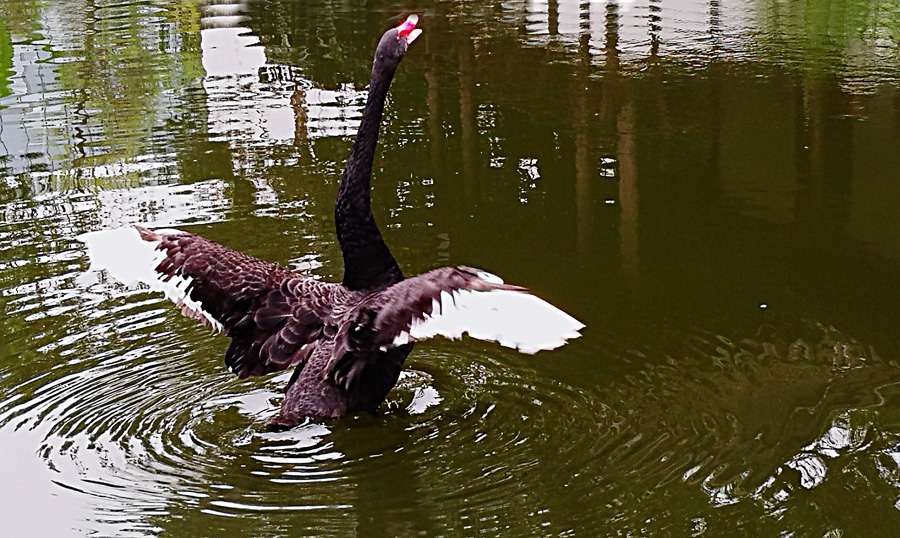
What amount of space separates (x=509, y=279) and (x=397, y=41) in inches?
58.9

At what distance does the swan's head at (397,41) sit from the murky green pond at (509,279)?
1245mm

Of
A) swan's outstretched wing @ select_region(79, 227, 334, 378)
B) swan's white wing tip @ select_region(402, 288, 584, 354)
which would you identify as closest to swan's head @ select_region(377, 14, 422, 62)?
swan's outstretched wing @ select_region(79, 227, 334, 378)

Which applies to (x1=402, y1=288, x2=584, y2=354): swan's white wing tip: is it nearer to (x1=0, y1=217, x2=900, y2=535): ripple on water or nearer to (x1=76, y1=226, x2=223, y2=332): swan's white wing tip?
(x1=0, y1=217, x2=900, y2=535): ripple on water

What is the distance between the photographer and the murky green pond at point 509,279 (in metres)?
3.47

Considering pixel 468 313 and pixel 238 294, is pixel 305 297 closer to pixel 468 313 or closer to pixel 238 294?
pixel 238 294

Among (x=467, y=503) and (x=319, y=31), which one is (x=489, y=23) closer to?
(x=319, y=31)

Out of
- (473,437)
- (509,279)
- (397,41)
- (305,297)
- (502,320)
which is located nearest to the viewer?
(502,320)

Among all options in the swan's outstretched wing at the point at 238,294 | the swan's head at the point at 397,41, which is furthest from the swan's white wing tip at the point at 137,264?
the swan's head at the point at 397,41

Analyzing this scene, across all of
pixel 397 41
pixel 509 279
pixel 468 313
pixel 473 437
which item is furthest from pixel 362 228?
pixel 509 279

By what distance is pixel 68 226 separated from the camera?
6.08m

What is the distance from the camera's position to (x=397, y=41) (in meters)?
4.24

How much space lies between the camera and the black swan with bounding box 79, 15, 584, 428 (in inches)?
151

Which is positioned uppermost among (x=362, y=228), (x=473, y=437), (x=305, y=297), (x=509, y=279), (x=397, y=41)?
(x=397, y=41)

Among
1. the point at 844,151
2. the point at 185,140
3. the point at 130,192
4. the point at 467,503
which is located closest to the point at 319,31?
the point at 185,140
